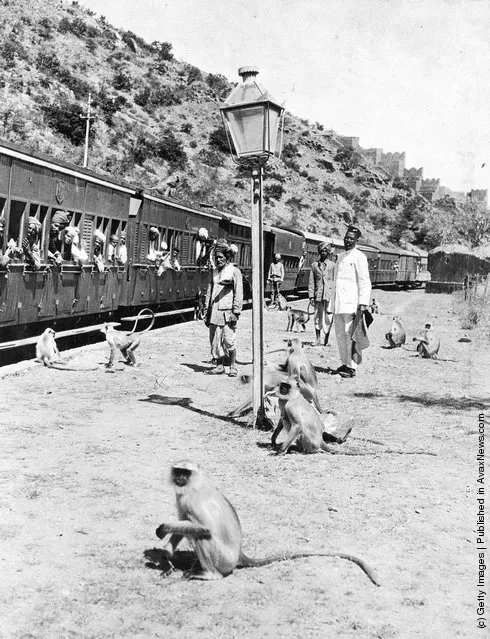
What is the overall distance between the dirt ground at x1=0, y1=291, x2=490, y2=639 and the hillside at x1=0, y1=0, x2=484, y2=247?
36390 millimetres

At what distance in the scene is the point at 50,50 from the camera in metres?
65.0

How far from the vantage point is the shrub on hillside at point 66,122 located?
53.2 m

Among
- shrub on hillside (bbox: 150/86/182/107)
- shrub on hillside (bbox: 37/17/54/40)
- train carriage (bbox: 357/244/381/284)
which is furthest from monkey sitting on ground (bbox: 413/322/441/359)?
shrub on hillside (bbox: 150/86/182/107)

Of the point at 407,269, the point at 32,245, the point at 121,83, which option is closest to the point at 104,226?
the point at 32,245

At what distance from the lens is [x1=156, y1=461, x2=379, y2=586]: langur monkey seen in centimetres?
382

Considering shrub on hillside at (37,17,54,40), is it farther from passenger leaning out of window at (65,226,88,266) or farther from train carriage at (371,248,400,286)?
passenger leaning out of window at (65,226,88,266)

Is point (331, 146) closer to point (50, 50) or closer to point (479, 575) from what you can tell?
point (50, 50)

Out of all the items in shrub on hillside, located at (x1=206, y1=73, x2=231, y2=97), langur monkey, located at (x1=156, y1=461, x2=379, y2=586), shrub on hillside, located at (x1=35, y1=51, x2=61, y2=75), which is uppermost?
shrub on hillside, located at (x1=206, y1=73, x2=231, y2=97)

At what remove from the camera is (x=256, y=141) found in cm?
744

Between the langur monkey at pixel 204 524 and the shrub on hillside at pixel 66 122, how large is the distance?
171ft

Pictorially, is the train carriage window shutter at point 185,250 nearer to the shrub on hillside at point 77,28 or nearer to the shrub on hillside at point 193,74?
the shrub on hillside at point 77,28

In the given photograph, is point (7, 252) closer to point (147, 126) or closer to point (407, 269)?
point (407, 269)

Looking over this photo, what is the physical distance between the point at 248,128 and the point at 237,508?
3.79 metres

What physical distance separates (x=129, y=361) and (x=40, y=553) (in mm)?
6985
